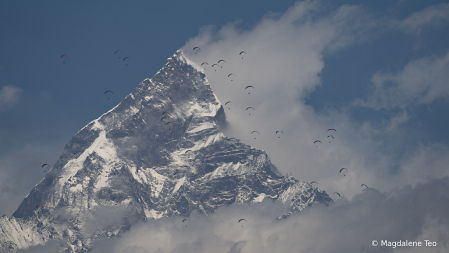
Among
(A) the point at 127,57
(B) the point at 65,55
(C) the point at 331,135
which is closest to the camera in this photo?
(B) the point at 65,55

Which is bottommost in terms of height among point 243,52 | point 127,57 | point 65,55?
point 65,55

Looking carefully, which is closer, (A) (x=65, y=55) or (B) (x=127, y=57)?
(A) (x=65, y=55)

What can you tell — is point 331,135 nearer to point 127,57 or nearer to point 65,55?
point 127,57

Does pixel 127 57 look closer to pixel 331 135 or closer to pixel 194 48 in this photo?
pixel 194 48

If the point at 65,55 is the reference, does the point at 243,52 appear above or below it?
above

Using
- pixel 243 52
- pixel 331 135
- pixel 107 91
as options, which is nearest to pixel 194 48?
pixel 243 52

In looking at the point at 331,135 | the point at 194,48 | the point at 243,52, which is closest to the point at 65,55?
the point at 194,48

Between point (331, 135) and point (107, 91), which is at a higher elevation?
point (331, 135)

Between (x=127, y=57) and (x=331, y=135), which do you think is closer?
(x=127, y=57)

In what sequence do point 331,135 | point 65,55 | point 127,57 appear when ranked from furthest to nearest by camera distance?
1. point 331,135
2. point 127,57
3. point 65,55
